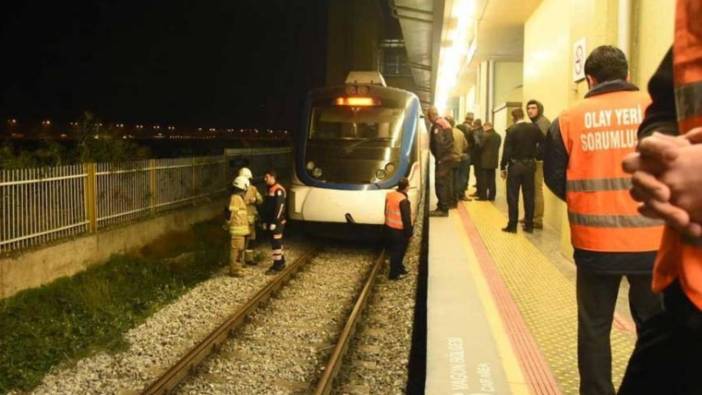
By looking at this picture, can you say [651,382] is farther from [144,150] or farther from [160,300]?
[144,150]

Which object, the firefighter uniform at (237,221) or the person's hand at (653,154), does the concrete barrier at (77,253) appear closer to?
the firefighter uniform at (237,221)

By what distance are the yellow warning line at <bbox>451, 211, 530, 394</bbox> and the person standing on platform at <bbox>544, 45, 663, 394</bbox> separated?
0.87 metres

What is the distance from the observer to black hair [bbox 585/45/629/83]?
10.1 ft

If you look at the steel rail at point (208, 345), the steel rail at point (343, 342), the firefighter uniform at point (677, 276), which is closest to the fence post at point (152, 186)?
the steel rail at point (208, 345)

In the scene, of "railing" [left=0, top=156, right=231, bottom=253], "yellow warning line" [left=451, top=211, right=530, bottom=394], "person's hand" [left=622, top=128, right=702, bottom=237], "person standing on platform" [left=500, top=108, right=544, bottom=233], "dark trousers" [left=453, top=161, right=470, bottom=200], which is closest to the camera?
"person's hand" [left=622, top=128, right=702, bottom=237]

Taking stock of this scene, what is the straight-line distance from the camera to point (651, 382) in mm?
1433

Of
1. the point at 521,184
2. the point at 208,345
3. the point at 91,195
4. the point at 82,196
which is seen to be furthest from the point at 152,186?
the point at 521,184

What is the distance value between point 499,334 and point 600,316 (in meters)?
1.91

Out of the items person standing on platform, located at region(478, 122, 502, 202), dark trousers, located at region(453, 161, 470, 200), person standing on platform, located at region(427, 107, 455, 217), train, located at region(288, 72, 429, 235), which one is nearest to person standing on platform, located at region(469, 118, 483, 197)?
person standing on platform, located at region(478, 122, 502, 202)

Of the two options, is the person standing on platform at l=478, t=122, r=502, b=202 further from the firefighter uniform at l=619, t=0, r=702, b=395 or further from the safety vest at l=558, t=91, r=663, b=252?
the firefighter uniform at l=619, t=0, r=702, b=395

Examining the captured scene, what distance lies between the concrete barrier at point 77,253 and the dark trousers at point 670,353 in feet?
23.6

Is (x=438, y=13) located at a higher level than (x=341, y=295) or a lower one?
higher

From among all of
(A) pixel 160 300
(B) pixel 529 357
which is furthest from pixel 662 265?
(A) pixel 160 300

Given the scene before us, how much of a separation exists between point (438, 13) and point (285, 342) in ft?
32.5
